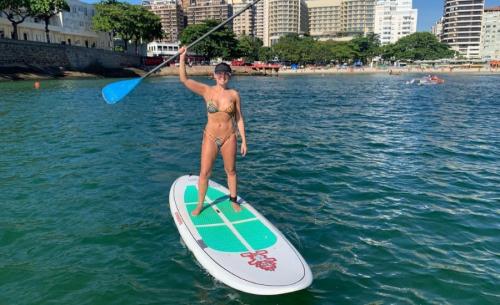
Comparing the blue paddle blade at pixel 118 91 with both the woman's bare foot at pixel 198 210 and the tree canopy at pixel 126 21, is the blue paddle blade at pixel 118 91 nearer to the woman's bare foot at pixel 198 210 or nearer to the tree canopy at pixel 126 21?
the woman's bare foot at pixel 198 210

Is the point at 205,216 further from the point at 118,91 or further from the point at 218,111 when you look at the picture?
the point at 118,91

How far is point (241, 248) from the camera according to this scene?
5859mm

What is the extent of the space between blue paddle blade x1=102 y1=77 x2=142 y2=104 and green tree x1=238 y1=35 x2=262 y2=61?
360 feet

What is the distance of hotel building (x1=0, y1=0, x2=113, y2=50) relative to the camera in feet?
257

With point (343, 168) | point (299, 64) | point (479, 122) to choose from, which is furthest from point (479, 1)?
point (343, 168)

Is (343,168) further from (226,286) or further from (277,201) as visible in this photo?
(226,286)

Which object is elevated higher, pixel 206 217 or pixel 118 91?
pixel 118 91

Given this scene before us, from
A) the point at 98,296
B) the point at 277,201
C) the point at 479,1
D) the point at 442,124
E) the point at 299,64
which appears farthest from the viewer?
the point at 479,1

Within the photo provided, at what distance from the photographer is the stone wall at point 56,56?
59375 millimetres

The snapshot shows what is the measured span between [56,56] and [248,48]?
219 ft

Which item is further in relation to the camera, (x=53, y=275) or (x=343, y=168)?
(x=343, y=168)

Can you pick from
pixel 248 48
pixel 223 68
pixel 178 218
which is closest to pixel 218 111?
pixel 223 68

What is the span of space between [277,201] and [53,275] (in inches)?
197

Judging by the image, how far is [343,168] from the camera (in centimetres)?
1218
